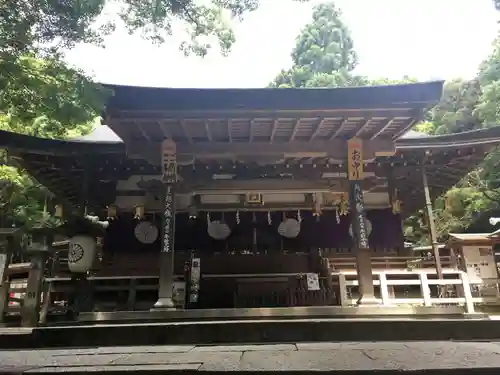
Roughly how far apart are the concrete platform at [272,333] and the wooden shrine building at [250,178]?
8.28ft

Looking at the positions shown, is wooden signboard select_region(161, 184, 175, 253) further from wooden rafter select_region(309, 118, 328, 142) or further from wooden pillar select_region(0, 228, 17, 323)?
wooden pillar select_region(0, 228, 17, 323)

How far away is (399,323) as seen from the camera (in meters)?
4.85

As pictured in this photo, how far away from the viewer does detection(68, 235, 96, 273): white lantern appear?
751 cm

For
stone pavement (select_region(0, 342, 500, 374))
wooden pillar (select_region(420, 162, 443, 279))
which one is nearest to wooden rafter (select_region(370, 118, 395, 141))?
wooden pillar (select_region(420, 162, 443, 279))

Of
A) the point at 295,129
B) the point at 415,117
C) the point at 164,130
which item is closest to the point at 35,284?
the point at 164,130

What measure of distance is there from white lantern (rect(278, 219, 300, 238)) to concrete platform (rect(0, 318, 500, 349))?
678 cm

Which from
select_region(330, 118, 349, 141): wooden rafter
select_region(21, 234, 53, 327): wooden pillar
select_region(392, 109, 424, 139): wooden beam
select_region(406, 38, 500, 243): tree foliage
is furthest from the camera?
select_region(406, 38, 500, 243): tree foliage

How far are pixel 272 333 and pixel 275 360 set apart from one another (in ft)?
5.60

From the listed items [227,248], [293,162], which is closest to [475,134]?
[293,162]

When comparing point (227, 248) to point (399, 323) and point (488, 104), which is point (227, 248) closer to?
point (399, 323)

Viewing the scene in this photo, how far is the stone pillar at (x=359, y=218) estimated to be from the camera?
7.57 meters

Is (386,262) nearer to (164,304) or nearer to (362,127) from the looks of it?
(362,127)

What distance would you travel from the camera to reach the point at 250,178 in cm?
917

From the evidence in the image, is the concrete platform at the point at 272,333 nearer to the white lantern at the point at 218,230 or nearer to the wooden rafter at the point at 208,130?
the wooden rafter at the point at 208,130
